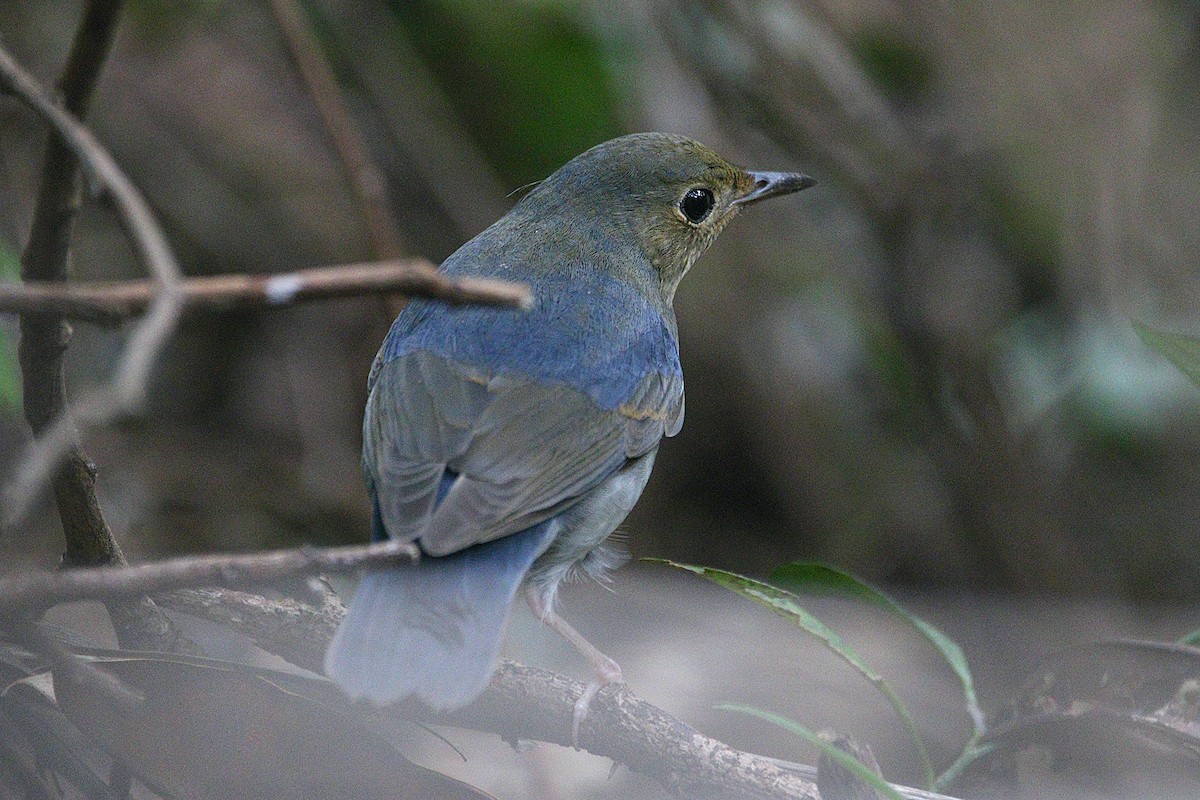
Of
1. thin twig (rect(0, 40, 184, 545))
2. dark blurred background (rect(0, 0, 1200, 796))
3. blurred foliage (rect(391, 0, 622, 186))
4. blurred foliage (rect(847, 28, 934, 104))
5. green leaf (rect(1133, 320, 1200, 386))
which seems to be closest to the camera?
thin twig (rect(0, 40, 184, 545))

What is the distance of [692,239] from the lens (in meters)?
4.05

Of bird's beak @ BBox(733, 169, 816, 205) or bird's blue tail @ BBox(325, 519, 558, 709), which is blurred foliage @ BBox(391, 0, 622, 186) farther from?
bird's blue tail @ BBox(325, 519, 558, 709)

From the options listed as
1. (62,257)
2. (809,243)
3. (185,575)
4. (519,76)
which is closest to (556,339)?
(62,257)

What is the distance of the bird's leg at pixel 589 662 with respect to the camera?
2.67 m

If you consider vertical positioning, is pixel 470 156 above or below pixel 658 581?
above

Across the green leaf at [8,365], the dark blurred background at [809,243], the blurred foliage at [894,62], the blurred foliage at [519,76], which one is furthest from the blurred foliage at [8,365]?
the blurred foliage at [894,62]

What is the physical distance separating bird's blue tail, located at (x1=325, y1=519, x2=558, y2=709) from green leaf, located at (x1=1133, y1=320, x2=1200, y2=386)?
4.99ft

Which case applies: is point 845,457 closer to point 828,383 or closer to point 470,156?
point 828,383

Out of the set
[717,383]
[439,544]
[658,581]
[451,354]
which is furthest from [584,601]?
[439,544]

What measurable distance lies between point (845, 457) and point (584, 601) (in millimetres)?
1764

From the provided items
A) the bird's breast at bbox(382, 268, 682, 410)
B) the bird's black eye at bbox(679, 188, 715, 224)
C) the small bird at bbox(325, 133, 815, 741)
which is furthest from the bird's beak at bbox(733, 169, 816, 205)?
the bird's breast at bbox(382, 268, 682, 410)

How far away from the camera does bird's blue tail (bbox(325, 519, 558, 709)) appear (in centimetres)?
236

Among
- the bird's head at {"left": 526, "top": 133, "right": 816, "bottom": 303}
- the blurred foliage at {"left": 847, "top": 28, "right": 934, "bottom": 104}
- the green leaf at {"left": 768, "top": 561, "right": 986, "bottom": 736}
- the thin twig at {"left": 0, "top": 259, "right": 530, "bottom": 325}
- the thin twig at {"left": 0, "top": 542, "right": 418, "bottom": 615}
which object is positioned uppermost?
the blurred foliage at {"left": 847, "top": 28, "right": 934, "bottom": 104}

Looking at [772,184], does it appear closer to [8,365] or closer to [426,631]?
[426,631]
